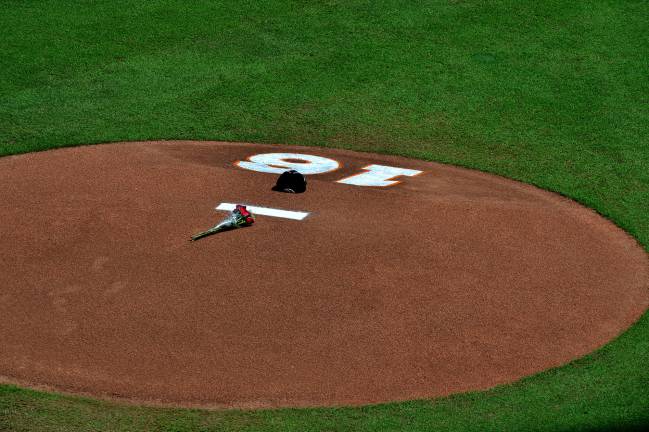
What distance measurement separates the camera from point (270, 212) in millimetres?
13352

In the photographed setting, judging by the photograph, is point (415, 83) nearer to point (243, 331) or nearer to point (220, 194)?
point (220, 194)

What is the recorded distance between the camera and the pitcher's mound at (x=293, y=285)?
9.87 m

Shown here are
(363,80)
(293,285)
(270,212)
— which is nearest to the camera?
(293,285)

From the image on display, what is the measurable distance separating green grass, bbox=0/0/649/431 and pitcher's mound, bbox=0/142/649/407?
178 cm

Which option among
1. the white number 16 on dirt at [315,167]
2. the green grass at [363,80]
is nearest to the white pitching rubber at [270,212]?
the white number 16 on dirt at [315,167]

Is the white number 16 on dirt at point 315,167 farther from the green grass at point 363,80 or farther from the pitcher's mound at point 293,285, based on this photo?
the green grass at point 363,80

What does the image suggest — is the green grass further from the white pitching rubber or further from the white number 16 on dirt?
the white pitching rubber

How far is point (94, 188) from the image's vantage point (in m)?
14.0

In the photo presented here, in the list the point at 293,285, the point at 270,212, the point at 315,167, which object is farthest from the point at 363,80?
the point at 293,285

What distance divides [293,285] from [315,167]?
4438mm

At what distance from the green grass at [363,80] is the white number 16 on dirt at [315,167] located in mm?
1056

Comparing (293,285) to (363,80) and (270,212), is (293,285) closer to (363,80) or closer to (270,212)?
(270,212)

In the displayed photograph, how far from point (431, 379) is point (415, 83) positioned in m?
10.7

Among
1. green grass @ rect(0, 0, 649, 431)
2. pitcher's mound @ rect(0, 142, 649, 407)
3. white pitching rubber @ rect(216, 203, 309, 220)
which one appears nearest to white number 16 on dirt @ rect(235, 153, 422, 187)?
pitcher's mound @ rect(0, 142, 649, 407)
